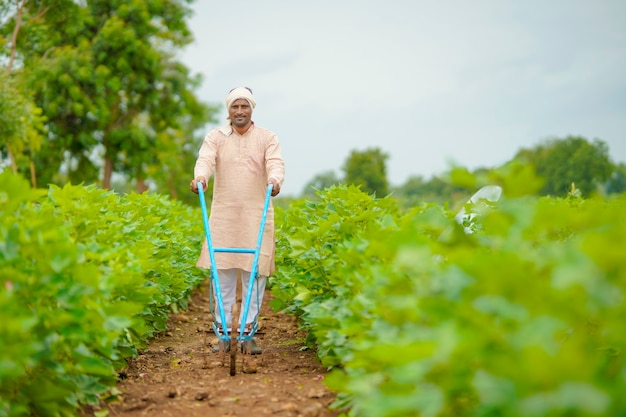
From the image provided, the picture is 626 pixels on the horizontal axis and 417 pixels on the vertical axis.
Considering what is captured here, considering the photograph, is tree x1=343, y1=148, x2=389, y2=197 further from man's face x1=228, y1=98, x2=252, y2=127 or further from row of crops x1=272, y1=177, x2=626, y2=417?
row of crops x1=272, y1=177, x2=626, y2=417

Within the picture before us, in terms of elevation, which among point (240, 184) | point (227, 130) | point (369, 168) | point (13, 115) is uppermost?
point (369, 168)

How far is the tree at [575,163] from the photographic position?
290 ft

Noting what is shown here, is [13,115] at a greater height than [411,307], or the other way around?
[13,115]

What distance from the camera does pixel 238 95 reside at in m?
7.27

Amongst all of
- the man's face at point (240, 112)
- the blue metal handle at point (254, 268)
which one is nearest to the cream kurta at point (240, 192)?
the man's face at point (240, 112)

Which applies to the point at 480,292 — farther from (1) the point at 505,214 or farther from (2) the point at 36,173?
(2) the point at 36,173

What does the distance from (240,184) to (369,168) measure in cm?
7756

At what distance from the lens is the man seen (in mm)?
7273

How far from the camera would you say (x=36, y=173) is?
3441 cm

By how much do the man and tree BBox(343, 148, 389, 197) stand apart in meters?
→ 75.2

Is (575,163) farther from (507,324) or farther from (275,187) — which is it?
(507,324)

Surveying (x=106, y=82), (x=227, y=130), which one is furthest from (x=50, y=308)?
(x=106, y=82)

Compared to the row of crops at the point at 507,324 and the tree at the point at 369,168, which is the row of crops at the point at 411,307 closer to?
the row of crops at the point at 507,324

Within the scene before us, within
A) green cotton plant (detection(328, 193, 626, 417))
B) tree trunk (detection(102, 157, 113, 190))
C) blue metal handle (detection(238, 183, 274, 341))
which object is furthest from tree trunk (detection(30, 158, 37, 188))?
green cotton plant (detection(328, 193, 626, 417))
